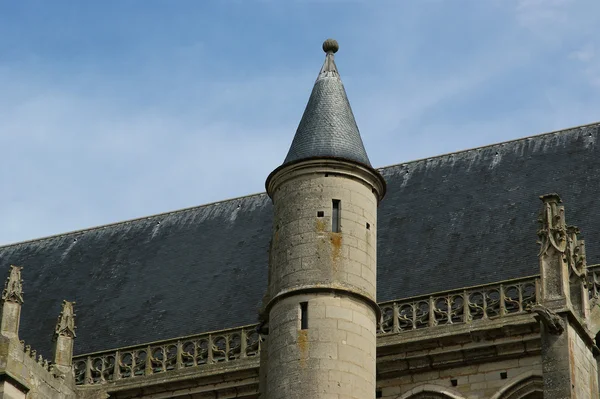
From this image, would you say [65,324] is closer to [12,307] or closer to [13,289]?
[13,289]

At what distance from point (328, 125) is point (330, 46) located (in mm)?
1191

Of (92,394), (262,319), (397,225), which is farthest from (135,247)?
(262,319)

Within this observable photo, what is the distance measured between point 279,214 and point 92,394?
3.82 m

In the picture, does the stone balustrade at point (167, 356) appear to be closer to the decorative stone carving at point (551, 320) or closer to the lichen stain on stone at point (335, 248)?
the lichen stain on stone at point (335, 248)

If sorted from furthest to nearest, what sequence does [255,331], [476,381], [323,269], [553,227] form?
A: [255,331] < [476,381] < [553,227] < [323,269]

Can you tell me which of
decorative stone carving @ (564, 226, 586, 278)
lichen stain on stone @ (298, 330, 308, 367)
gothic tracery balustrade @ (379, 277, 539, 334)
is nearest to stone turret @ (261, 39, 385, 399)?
lichen stain on stone @ (298, 330, 308, 367)

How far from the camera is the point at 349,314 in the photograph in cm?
1594

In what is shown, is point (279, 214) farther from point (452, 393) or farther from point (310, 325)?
point (452, 393)

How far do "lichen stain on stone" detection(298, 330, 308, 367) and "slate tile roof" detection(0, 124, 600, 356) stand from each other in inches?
215

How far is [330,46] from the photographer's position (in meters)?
18.1

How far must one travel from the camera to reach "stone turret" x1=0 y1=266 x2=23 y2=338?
18344 mm

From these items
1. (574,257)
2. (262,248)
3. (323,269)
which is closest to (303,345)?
(323,269)

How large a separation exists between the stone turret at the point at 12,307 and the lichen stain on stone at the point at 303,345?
12.6 feet

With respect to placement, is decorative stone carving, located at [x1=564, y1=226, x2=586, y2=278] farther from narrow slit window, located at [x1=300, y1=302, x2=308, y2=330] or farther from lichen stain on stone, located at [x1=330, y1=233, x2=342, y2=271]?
narrow slit window, located at [x1=300, y1=302, x2=308, y2=330]
